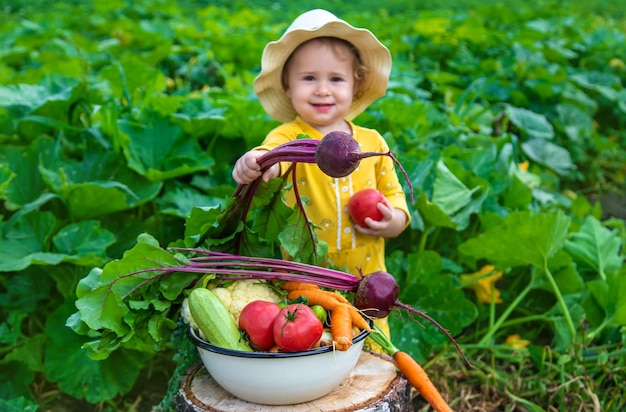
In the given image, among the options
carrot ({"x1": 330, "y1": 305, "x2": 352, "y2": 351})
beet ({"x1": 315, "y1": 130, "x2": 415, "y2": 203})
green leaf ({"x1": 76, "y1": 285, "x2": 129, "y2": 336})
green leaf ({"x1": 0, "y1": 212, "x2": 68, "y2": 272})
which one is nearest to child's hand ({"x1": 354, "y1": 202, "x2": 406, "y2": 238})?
carrot ({"x1": 330, "y1": 305, "x2": 352, "y2": 351})

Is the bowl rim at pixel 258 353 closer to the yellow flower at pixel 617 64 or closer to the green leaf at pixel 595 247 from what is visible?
the green leaf at pixel 595 247

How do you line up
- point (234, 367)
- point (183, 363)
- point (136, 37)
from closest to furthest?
1. point (234, 367)
2. point (183, 363)
3. point (136, 37)

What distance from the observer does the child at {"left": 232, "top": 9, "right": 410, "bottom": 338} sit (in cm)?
235

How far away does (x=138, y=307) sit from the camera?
83.0 inches

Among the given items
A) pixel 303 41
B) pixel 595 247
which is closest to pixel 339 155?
pixel 303 41

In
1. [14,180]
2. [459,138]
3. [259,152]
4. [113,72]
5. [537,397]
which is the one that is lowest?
[537,397]

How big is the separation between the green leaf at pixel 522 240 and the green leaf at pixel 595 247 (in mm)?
480

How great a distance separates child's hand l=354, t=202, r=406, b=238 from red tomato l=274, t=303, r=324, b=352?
497 millimetres

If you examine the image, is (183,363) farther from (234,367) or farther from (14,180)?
(14,180)

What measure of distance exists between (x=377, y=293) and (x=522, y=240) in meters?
1.00

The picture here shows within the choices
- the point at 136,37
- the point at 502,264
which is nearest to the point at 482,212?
the point at 502,264

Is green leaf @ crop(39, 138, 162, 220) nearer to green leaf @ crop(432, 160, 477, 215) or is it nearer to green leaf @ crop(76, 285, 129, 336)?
green leaf @ crop(76, 285, 129, 336)

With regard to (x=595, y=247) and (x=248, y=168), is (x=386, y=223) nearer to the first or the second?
(x=248, y=168)

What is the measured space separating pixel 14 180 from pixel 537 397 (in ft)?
7.89
